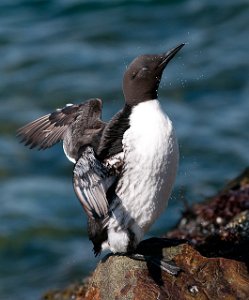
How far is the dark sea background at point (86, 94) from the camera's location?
37.6 ft

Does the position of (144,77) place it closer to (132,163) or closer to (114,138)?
(114,138)

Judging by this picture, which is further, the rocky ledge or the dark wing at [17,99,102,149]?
the dark wing at [17,99,102,149]

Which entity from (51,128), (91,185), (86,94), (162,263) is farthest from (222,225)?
(86,94)

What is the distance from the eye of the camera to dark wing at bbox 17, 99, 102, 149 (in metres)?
7.36

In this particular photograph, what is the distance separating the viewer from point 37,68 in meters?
16.0

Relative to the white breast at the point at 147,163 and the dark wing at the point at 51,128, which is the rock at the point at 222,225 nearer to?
the white breast at the point at 147,163

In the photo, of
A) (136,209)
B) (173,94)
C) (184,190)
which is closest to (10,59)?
(173,94)

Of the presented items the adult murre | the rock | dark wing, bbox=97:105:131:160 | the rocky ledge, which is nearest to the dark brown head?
the adult murre

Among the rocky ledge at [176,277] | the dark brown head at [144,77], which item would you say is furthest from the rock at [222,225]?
the dark brown head at [144,77]

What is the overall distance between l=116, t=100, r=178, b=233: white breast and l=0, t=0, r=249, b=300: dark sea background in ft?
11.0

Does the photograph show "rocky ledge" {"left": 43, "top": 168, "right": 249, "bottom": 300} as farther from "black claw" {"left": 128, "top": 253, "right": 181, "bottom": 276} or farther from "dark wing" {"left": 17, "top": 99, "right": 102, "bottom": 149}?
"dark wing" {"left": 17, "top": 99, "right": 102, "bottom": 149}

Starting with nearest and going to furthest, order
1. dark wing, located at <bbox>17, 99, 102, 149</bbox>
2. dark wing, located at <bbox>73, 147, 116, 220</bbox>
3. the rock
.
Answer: dark wing, located at <bbox>73, 147, 116, 220</bbox>
the rock
dark wing, located at <bbox>17, 99, 102, 149</bbox>

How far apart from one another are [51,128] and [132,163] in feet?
4.85

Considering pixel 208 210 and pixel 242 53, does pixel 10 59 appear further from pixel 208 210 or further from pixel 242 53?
pixel 208 210
